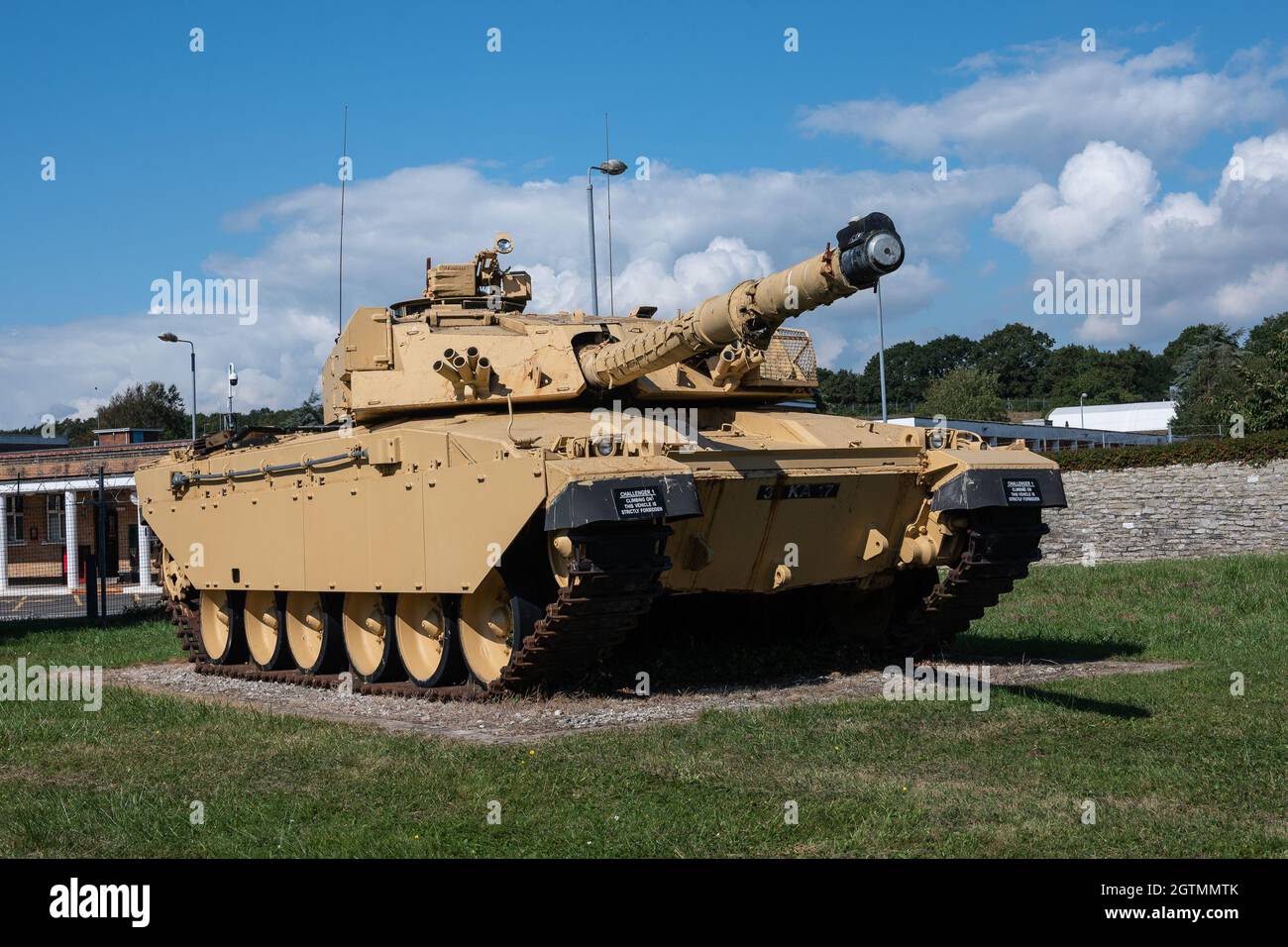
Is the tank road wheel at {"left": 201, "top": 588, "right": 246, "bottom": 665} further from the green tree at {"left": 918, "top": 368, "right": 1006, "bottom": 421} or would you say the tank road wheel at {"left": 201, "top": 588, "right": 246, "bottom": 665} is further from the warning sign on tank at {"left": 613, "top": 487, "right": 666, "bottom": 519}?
the green tree at {"left": 918, "top": 368, "right": 1006, "bottom": 421}

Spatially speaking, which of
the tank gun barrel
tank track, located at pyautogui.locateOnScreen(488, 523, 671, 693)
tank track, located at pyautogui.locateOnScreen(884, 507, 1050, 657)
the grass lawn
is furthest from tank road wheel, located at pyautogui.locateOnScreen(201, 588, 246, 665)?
tank track, located at pyautogui.locateOnScreen(884, 507, 1050, 657)

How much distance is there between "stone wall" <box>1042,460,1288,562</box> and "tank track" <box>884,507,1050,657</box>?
52.0 ft

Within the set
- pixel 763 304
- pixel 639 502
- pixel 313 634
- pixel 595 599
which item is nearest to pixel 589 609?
pixel 595 599

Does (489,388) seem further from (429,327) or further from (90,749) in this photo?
(90,749)

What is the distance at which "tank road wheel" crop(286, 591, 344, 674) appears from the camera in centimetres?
1474

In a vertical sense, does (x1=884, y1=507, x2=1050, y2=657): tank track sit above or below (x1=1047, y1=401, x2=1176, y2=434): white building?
below

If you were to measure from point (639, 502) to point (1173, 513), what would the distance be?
2139 centimetres

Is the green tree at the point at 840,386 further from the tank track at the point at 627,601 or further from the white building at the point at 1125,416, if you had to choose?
the tank track at the point at 627,601

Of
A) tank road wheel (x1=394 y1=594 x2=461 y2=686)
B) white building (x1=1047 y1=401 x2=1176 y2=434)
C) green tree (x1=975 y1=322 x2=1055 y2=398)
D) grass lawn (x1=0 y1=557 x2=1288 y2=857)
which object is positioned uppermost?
green tree (x1=975 y1=322 x2=1055 y2=398)

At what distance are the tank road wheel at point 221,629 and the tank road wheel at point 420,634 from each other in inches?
152

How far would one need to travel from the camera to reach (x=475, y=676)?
1270cm

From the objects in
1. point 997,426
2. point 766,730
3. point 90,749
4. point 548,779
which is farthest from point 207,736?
point 997,426

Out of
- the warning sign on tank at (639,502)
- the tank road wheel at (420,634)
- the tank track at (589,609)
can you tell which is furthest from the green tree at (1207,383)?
the warning sign on tank at (639,502)

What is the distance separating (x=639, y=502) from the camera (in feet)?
35.0
